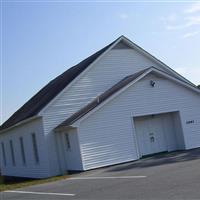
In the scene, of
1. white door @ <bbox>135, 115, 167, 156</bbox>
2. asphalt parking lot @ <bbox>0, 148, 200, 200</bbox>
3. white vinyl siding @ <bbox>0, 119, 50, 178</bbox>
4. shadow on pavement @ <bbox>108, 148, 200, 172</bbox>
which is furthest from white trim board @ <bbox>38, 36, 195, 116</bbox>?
asphalt parking lot @ <bbox>0, 148, 200, 200</bbox>

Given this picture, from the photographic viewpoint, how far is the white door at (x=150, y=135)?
26.7m

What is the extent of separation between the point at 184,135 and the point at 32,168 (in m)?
9.43

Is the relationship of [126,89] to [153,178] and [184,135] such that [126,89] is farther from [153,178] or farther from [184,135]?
[153,178]

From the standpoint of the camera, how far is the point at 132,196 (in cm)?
1225

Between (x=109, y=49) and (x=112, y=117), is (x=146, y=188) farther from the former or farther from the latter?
(x=109, y=49)

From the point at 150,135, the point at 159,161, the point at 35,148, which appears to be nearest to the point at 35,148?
the point at 35,148

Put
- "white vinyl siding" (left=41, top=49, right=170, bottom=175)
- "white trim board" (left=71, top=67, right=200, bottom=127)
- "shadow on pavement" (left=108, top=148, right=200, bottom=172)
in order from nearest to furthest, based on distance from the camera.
Result: "shadow on pavement" (left=108, top=148, right=200, bottom=172) → "white trim board" (left=71, top=67, right=200, bottom=127) → "white vinyl siding" (left=41, top=49, right=170, bottom=175)

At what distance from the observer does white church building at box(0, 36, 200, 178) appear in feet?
81.5

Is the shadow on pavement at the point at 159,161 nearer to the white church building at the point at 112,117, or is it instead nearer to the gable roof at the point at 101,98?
the white church building at the point at 112,117

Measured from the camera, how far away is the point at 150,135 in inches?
1068

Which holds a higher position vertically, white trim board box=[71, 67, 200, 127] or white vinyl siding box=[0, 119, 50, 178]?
white trim board box=[71, 67, 200, 127]

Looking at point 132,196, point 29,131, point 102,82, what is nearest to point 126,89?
point 102,82

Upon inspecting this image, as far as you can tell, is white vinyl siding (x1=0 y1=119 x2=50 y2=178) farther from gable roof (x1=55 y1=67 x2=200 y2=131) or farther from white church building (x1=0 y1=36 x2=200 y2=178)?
gable roof (x1=55 y1=67 x2=200 y2=131)

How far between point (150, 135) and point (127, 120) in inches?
87.2
